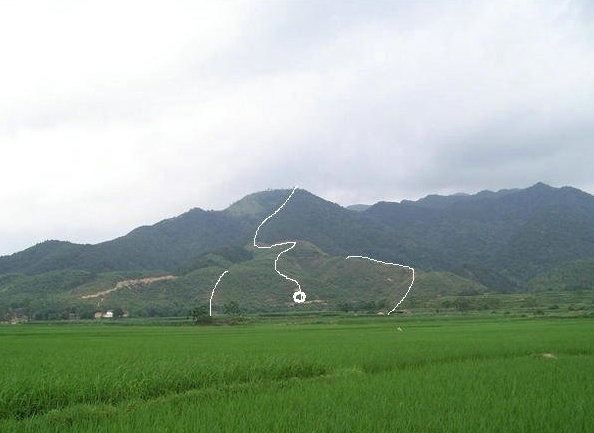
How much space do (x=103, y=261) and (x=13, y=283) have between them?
20167 mm

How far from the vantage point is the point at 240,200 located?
192500 millimetres

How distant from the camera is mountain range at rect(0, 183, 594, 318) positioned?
78312 millimetres

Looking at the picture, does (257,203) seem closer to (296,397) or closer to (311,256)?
(311,256)

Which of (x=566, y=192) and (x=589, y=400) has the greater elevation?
(x=566, y=192)

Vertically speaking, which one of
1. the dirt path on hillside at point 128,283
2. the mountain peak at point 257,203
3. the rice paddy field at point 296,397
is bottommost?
the rice paddy field at point 296,397

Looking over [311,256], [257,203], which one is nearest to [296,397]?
[311,256]

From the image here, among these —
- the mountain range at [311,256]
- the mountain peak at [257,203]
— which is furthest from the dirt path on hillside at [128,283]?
the mountain peak at [257,203]

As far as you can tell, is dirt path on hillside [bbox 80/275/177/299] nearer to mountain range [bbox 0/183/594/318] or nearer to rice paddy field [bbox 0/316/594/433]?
mountain range [bbox 0/183/594/318]

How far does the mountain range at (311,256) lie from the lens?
3083 inches

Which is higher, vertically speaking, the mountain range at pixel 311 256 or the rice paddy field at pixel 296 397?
the mountain range at pixel 311 256

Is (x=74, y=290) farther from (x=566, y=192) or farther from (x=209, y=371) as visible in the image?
(x=566, y=192)

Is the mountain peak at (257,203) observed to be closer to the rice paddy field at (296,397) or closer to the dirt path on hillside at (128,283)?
the dirt path on hillside at (128,283)

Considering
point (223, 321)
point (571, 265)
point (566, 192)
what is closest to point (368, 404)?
point (223, 321)

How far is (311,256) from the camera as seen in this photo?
91.4m
